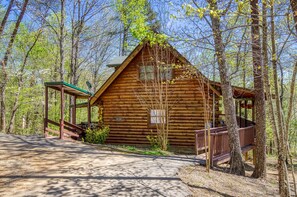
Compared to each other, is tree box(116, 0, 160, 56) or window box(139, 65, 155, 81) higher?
tree box(116, 0, 160, 56)

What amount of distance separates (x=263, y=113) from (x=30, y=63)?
68.7 feet

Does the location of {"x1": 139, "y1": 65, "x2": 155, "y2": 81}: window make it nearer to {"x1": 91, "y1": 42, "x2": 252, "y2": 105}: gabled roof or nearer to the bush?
{"x1": 91, "y1": 42, "x2": 252, "y2": 105}: gabled roof

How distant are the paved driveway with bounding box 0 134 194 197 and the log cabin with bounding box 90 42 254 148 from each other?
492 cm

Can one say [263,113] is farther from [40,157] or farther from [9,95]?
[9,95]

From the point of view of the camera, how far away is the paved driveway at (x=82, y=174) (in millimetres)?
5643

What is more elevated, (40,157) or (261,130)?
(261,130)

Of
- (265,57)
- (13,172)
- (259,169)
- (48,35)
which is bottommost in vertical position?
(259,169)

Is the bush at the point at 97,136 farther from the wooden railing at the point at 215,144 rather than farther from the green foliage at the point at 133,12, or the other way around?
the green foliage at the point at 133,12

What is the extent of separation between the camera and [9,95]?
965 inches

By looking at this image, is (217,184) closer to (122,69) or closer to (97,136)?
(97,136)

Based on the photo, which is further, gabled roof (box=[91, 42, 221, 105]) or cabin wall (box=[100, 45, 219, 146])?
cabin wall (box=[100, 45, 219, 146])

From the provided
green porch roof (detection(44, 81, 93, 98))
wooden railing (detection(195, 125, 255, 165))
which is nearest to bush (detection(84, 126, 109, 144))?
green porch roof (detection(44, 81, 93, 98))

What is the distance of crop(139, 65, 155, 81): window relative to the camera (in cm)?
1463

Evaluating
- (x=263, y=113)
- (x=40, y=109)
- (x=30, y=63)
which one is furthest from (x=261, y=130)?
(x=40, y=109)
